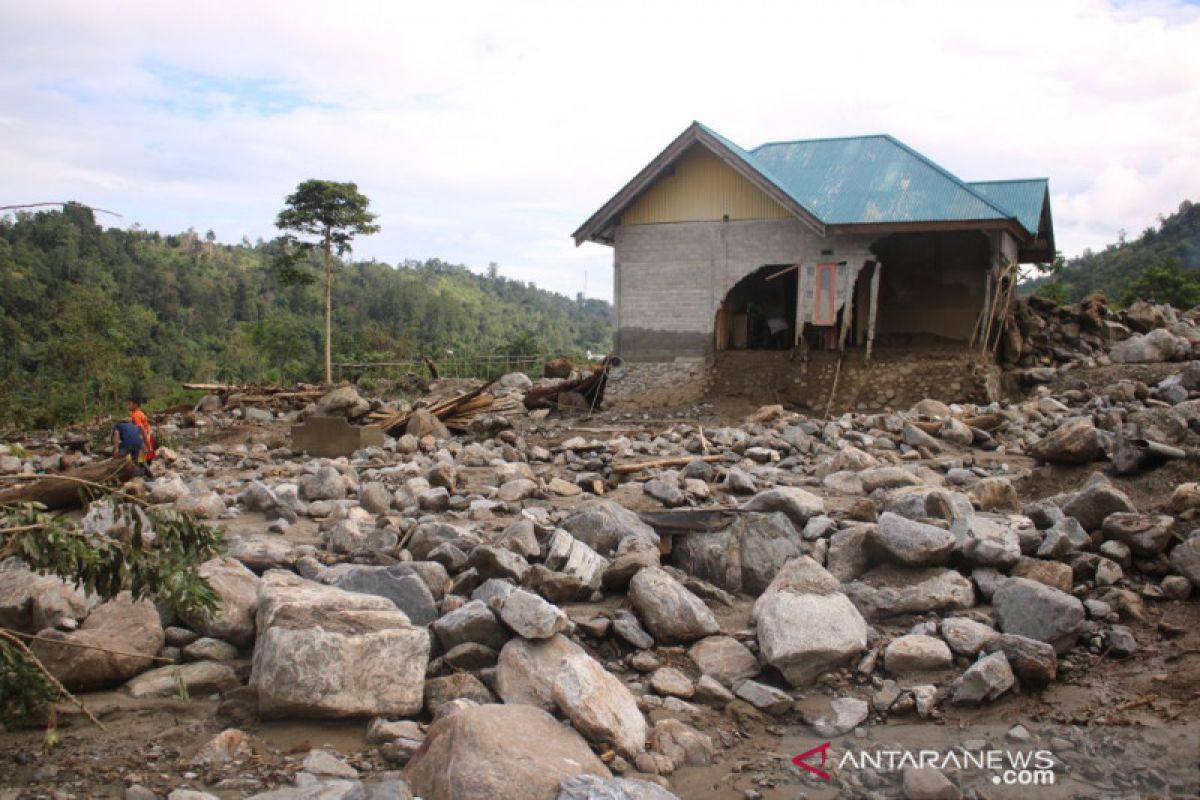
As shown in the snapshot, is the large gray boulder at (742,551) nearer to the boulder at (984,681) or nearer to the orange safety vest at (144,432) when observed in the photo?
the boulder at (984,681)

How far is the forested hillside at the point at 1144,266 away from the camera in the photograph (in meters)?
26.2

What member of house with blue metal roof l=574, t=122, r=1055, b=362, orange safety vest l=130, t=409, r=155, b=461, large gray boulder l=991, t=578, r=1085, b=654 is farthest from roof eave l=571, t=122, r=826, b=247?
large gray boulder l=991, t=578, r=1085, b=654

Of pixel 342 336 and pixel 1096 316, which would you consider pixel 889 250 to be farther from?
pixel 342 336

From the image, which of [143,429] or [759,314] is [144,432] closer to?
[143,429]

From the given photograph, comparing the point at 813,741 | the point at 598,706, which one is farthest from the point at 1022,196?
the point at 598,706

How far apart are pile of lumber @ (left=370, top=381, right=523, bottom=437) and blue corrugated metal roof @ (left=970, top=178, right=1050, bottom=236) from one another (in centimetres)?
939

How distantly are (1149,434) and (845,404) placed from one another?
22.6 ft

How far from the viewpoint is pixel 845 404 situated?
14.6 metres

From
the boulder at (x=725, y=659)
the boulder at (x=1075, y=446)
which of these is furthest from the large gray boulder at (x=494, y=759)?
the boulder at (x=1075, y=446)

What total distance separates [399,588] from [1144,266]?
3745 cm

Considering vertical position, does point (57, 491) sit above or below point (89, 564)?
below

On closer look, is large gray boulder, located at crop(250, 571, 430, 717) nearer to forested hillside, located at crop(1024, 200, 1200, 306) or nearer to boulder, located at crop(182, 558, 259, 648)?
boulder, located at crop(182, 558, 259, 648)

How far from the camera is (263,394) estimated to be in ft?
61.7

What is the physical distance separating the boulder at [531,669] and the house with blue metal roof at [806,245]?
11334mm
